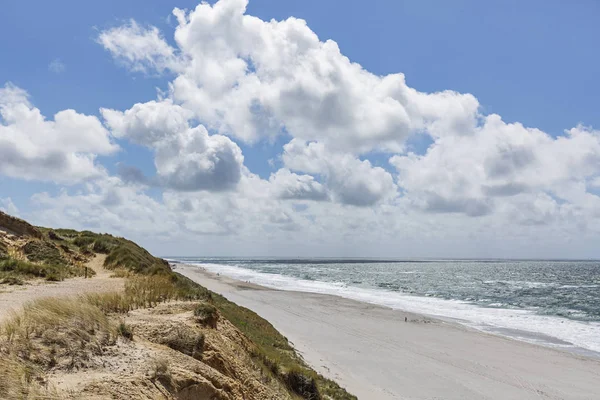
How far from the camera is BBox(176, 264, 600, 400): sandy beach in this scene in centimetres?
1784

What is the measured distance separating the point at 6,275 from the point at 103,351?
13.3 m

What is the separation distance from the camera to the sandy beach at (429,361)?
17.8 metres

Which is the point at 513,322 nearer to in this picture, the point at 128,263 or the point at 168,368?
the point at 128,263

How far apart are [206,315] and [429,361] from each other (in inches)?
677

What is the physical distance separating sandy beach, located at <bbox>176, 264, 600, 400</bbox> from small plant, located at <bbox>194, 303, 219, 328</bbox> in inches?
342

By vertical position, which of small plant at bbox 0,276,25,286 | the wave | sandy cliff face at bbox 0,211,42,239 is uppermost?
sandy cliff face at bbox 0,211,42,239

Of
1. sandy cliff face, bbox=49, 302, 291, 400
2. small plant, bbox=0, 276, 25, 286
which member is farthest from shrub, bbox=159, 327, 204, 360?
small plant, bbox=0, 276, 25, 286

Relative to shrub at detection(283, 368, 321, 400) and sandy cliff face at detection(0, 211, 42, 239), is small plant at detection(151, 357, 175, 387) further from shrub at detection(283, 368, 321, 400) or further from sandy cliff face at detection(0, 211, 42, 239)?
sandy cliff face at detection(0, 211, 42, 239)

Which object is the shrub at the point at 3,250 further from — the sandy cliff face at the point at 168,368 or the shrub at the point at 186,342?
the shrub at the point at 186,342

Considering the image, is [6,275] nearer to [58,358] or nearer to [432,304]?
[58,358]

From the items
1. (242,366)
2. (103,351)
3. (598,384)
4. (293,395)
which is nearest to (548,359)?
(598,384)

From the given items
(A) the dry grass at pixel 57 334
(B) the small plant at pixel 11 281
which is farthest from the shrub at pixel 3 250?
(A) the dry grass at pixel 57 334

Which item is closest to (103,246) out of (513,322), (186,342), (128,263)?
(128,263)

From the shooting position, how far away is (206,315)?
30.8 ft
